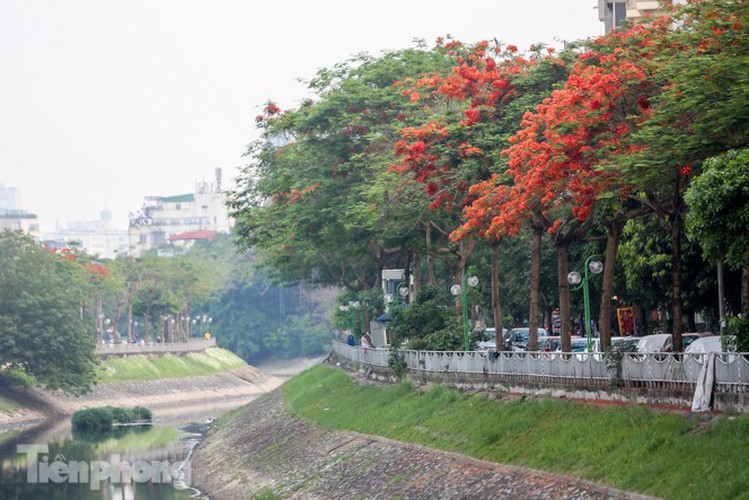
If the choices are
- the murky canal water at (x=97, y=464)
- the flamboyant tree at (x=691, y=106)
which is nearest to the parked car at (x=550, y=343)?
the murky canal water at (x=97, y=464)

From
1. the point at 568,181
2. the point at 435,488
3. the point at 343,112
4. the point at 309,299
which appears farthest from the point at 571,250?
the point at 309,299

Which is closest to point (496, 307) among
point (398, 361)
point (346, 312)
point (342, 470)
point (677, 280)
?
point (398, 361)

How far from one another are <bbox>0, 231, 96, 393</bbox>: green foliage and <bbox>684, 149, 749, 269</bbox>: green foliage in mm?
71859

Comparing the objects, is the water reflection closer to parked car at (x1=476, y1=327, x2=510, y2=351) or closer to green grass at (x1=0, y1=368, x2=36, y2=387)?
green grass at (x1=0, y1=368, x2=36, y2=387)

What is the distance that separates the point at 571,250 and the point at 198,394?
247 ft

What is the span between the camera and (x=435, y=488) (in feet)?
112

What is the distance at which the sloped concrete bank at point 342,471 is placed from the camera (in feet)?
101

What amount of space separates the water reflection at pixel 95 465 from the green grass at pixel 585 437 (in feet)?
39.4

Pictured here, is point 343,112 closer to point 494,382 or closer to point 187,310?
point 494,382

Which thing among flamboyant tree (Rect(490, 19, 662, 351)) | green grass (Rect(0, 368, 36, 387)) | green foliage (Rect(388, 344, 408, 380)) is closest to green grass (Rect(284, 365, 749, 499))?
green foliage (Rect(388, 344, 408, 380))

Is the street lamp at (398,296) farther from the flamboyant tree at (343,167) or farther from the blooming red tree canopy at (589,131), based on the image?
the blooming red tree canopy at (589,131)

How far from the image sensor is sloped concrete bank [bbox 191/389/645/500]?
101 ft

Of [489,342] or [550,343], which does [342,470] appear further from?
[489,342]

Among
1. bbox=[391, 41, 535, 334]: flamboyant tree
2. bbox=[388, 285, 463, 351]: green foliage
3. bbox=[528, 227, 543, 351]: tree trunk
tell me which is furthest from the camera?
bbox=[388, 285, 463, 351]: green foliage
